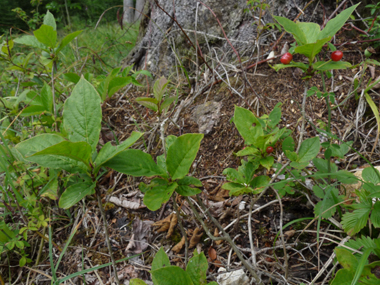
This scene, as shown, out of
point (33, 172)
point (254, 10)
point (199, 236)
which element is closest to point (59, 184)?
point (33, 172)

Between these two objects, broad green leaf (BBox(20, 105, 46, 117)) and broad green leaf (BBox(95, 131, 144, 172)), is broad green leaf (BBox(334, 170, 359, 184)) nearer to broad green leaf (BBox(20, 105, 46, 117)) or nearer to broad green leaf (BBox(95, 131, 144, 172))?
broad green leaf (BBox(95, 131, 144, 172))

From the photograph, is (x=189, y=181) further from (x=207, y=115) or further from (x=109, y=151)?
(x=207, y=115)

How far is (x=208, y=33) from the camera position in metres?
2.24

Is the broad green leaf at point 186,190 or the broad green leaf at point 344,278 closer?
the broad green leaf at point 344,278

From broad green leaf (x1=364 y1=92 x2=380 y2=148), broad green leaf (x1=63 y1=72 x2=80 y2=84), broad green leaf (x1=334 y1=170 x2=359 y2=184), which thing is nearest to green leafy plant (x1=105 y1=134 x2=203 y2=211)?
broad green leaf (x1=334 y1=170 x2=359 y2=184)

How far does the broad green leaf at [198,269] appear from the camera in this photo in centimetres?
90

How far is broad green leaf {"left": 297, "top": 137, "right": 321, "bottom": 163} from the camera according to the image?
1.09 metres

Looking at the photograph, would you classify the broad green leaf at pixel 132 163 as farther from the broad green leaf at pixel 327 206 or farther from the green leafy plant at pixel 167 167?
the broad green leaf at pixel 327 206

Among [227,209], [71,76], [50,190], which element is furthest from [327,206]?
[71,76]

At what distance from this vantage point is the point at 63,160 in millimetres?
944

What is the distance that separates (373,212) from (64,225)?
1.53m

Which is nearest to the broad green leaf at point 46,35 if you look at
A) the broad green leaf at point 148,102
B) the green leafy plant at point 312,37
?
the broad green leaf at point 148,102

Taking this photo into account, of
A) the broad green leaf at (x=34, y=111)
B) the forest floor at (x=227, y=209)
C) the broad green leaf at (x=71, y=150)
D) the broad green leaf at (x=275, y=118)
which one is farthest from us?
the broad green leaf at (x=34, y=111)

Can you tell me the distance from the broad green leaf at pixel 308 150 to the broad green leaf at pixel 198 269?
586 mm
